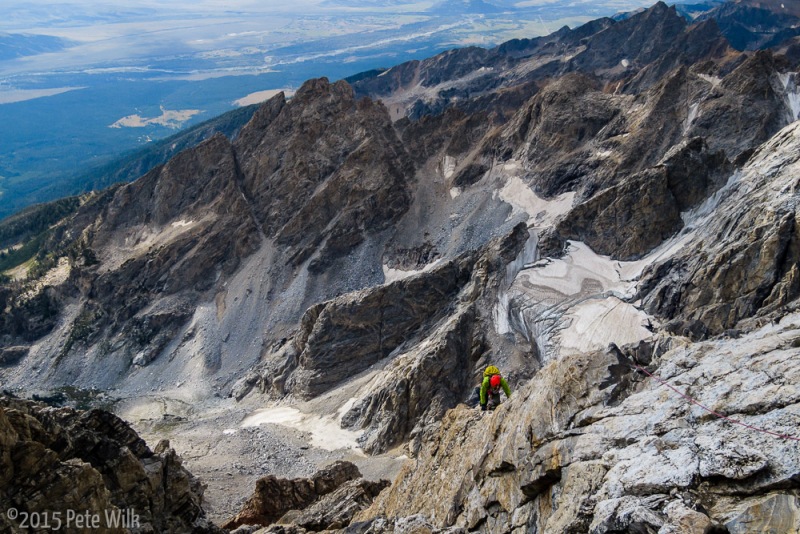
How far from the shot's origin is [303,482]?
39.8 metres

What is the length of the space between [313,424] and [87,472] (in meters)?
43.4

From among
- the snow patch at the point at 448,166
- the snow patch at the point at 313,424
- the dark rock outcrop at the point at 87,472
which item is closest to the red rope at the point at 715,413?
the dark rock outcrop at the point at 87,472

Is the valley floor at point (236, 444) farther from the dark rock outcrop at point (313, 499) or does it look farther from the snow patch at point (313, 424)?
the dark rock outcrop at point (313, 499)

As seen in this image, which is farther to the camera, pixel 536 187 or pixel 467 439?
pixel 536 187

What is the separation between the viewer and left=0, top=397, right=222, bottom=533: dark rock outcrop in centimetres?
2133

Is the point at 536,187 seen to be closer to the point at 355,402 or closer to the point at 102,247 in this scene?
the point at 355,402

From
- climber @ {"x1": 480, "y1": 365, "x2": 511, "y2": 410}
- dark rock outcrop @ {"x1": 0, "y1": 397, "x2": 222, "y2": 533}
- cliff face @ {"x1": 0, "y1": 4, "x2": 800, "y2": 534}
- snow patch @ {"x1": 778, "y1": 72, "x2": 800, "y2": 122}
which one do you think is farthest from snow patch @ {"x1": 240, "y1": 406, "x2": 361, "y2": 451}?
snow patch @ {"x1": 778, "y1": 72, "x2": 800, "y2": 122}

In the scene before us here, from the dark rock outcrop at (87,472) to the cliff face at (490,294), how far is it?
6.57 m

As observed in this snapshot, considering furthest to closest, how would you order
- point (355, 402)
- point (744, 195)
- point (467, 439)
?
point (355, 402), point (744, 195), point (467, 439)

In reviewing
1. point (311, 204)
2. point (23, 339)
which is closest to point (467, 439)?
point (311, 204)

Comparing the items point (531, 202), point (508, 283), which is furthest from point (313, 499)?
point (531, 202)

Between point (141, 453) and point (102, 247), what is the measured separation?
91.0 metres

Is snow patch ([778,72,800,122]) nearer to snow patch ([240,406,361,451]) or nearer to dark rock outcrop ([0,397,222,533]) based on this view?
snow patch ([240,406,361,451])

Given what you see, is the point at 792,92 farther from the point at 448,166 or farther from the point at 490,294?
the point at 490,294
